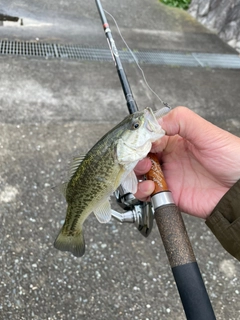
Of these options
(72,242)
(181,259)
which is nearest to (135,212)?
(72,242)

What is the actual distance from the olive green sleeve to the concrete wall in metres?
5.21

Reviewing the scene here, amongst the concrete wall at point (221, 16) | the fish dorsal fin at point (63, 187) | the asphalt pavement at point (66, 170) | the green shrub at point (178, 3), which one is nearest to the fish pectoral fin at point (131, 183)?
the fish dorsal fin at point (63, 187)

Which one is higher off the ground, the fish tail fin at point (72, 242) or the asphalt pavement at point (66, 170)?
the fish tail fin at point (72, 242)

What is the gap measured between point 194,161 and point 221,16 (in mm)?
5433

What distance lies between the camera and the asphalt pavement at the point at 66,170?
274cm

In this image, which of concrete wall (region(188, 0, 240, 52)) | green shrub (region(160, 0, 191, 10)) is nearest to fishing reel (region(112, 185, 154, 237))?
concrete wall (region(188, 0, 240, 52))

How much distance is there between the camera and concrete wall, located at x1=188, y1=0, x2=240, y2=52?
6.44 m

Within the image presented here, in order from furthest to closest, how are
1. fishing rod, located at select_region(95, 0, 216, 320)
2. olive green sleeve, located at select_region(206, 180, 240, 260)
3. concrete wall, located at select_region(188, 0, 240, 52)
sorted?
1. concrete wall, located at select_region(188, 0, 240, 52)
2. olive green sleeve, located at select_region(206, 180, 240, 260)
3. fishing rod, located at select_region(95, 0, 216, 320)

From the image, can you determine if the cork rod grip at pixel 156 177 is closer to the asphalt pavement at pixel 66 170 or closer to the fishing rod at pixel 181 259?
the fishing rod at pixel 181 259

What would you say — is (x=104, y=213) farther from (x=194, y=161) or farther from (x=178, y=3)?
(x=178, y=3)

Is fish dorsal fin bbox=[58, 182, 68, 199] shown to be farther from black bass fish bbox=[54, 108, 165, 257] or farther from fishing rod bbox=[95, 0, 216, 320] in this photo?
fishing rod bbox=[95, 0, 216, 320]

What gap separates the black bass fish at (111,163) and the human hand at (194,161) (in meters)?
0.14

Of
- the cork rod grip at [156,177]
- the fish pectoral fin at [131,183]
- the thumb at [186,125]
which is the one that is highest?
the thumb at [186,125]

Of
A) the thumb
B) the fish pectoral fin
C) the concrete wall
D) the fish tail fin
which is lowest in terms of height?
the fish tail fin
